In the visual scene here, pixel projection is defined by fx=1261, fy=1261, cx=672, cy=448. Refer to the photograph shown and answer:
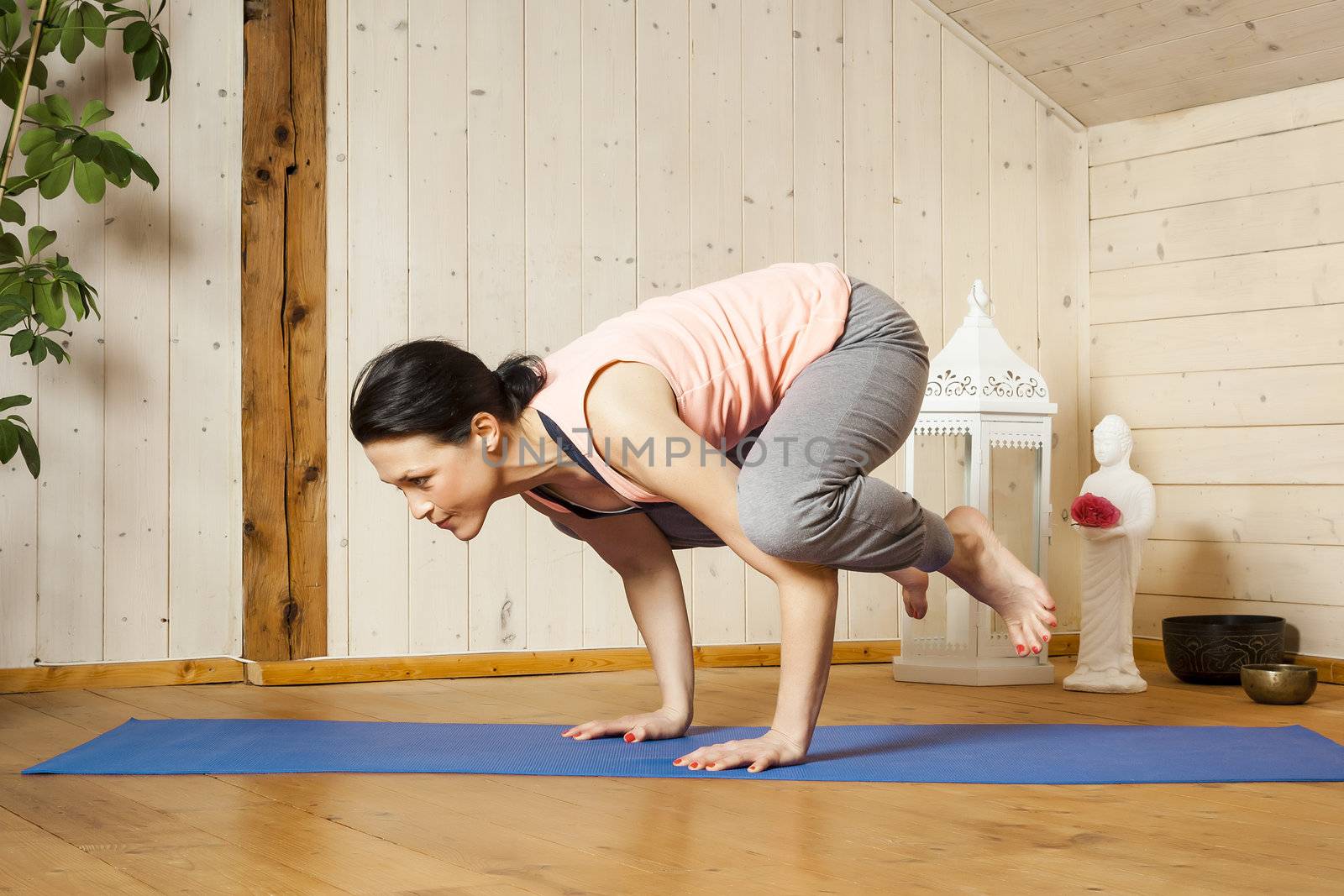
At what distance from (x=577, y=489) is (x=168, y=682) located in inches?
45.3

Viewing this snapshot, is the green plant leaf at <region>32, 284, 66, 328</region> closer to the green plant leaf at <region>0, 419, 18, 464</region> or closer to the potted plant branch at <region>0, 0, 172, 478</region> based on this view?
the potted plant branch at <region>0, 0, 172, 478</region>

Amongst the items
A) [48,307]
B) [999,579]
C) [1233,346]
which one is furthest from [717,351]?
[1233,346]

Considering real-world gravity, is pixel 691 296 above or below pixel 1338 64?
below

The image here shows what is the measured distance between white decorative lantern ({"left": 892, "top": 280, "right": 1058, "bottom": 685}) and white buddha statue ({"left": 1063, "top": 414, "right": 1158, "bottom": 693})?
108mm

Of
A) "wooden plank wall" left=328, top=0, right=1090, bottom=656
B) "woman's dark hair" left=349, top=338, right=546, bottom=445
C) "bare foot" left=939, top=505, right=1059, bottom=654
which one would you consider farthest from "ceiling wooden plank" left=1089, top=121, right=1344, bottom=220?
"woman's dark hair" left=349, top=338, right=546, bottom=445

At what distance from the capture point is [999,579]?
170 cm

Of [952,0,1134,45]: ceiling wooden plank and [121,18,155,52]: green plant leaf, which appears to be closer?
[121,18,155,52]: green plant leaf

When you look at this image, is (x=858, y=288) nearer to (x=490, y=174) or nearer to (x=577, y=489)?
(x=577, y=489)

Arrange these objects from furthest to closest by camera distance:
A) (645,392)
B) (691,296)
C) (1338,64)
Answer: (1338,64), (691,296), (645,392)

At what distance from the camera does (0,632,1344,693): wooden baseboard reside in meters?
2.31

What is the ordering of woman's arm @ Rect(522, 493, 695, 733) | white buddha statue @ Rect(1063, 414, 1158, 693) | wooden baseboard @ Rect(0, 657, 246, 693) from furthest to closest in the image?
white buddha statue @ Rect(1063, 414, 1158, 693) < wooden baseboard @ Rect(0, 657, 246, 693) < woman's arm @ Rect(522, 493, 695, 733)

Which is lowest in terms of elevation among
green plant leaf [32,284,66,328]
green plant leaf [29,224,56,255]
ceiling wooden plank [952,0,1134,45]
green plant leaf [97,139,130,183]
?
green plant leaf [32,284,66,328]

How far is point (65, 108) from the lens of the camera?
7.03 ft

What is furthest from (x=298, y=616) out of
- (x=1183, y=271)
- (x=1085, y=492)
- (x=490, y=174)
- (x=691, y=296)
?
(x=1183, y=271)
